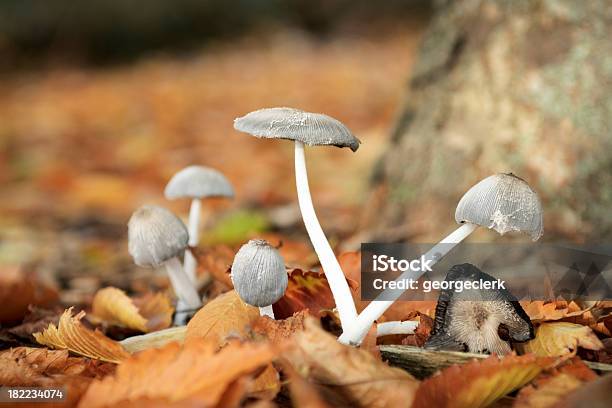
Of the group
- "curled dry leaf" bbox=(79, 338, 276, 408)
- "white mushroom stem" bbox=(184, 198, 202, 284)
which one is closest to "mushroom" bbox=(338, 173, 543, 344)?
"curled dry leaf" bbox=(79, 338, 276, 408)

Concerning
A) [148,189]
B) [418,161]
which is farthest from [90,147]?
[418,161]

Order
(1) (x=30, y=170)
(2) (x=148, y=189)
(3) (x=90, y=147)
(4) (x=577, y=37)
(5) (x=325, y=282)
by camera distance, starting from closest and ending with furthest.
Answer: (5) (x=325, y=282) < (4) (x=577, y=37) < (2) (x=148, y=189) < (1) (x=30, y=170) < (3) (x=90, y=147)

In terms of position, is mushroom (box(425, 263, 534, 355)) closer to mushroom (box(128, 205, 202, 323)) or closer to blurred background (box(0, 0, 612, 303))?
mushroom (box(128, 205, 202, 323))

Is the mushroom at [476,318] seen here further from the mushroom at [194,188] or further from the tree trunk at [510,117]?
the tree trunk at [510,117]

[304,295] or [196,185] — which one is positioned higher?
[196,185]

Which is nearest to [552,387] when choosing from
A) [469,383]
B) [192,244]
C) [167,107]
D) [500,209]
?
[469,383]

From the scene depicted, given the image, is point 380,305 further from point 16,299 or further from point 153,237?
point 16,299

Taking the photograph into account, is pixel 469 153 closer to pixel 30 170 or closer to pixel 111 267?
pixel 111 267
